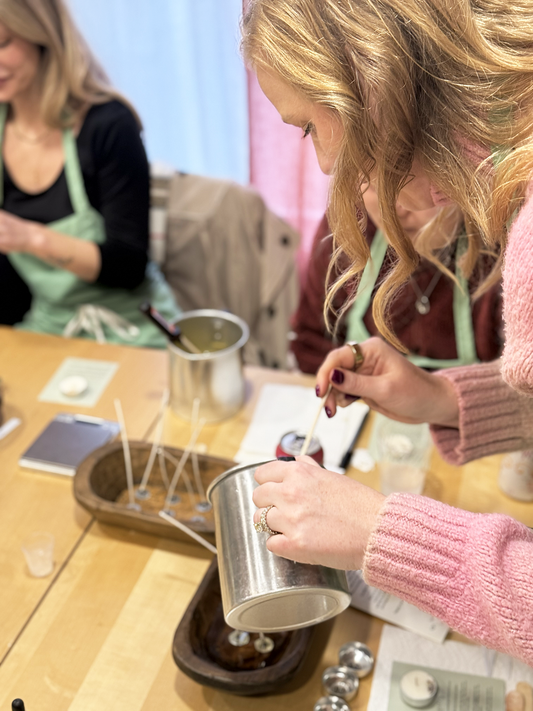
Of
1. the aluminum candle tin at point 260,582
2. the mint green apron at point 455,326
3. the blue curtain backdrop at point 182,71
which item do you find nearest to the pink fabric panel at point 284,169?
the blue curtain backdrop at point 182,71

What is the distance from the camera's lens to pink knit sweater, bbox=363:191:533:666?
70cm

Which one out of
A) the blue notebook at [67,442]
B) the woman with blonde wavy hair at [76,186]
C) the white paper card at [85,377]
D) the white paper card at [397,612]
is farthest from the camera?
the woman with blonde wavy hair at [76,186]

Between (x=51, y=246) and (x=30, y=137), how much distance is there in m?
0.33

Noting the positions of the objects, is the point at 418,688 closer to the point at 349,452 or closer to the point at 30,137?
the point at 349,452

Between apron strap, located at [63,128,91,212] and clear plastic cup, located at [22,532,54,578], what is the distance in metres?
1.01

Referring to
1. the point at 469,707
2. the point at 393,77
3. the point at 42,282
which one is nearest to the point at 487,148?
the point at 393,77

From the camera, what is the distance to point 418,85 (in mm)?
742

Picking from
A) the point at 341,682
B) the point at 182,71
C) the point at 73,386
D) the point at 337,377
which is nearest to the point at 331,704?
the point at 341,682

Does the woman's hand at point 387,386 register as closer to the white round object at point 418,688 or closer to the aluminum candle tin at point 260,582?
the aluminum candle tin at point 260,582

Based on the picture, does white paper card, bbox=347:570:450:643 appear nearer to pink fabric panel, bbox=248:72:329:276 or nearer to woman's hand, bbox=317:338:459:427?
woman's hand, bbox=317:338:459:427

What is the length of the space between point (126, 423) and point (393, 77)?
2.61 feet

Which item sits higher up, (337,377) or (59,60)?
(59,60)

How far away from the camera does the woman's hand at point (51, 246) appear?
1653 mm

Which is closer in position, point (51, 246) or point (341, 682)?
point (341, 682)
